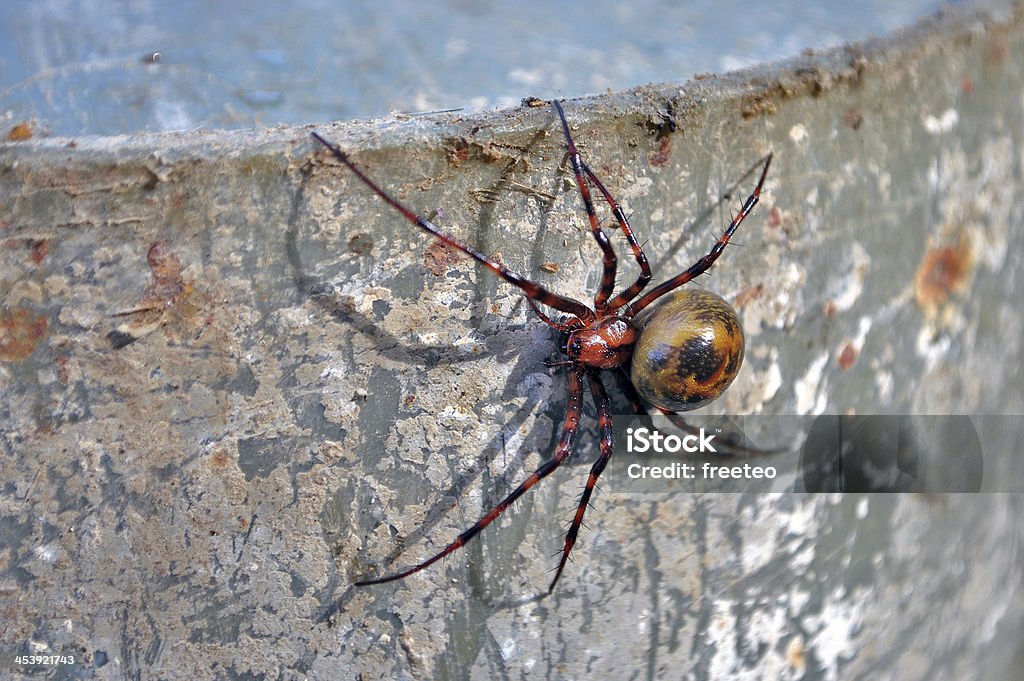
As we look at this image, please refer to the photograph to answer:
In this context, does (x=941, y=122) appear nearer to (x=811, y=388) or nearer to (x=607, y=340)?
(x=811, y=388)

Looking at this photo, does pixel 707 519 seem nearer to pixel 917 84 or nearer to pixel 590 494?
pixel 590 494

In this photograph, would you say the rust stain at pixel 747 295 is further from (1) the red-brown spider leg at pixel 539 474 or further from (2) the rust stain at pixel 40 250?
(2) the rust stain at pixel 40 250

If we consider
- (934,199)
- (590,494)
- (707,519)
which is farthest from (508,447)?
(934,199)

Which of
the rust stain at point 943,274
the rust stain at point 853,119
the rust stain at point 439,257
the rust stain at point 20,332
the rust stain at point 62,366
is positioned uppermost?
the rust stain at point 853,119

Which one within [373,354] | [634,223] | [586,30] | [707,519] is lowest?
[707,519]

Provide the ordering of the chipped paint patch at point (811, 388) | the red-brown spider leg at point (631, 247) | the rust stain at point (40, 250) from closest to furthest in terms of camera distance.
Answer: the rust stain at point (40, 250)
the red-brown spider leg at point (631, 247)
the chipped paint patch at point (811, 388)

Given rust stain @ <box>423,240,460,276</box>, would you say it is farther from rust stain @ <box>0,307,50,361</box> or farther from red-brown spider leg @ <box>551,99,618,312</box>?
rust stain @ <box>0,307,50,361</box>

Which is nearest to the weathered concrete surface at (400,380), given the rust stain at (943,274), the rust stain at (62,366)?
the rust stain at (62,366)
